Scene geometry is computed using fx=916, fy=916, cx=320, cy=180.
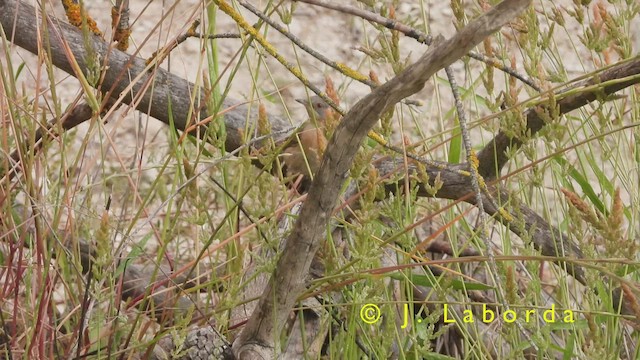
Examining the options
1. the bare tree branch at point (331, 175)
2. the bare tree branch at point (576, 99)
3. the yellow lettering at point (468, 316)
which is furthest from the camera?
the yellow lettering at point (468, 316)

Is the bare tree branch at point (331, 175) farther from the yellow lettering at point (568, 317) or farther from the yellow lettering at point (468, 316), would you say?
the yellow lettering at point (568, 317)

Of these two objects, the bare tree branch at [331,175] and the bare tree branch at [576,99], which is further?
the bare tree branch at [576,99]

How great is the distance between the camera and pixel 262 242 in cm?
159

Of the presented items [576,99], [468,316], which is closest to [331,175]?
[468,316]

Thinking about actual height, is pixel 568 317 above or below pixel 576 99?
below

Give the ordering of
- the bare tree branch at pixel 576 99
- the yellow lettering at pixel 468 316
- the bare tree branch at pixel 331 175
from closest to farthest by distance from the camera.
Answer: the bare tree branch at pixel 331 175 < the bare tree branch at pixel 576 99 < the yellow lettering at pixel 468 316

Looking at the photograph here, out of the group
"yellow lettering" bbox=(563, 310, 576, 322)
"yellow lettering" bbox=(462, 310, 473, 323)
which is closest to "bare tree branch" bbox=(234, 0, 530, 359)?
"yellow lettering" bbox=(462, 310, 473, 323)

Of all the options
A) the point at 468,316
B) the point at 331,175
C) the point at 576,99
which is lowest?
the point at 468,316

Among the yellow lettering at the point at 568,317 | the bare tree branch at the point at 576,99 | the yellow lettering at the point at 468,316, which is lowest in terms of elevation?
the yellow lettering at the point at 468,316

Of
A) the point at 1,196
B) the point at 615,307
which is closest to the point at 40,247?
the point at 1,196

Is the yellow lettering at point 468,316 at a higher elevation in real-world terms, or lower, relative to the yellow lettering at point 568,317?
lower

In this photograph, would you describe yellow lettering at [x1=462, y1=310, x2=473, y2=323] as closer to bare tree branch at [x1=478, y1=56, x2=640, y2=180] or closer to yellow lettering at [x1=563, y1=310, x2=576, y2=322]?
yellow lettering at [x1=563, y1=310, x2=576, y2=322]

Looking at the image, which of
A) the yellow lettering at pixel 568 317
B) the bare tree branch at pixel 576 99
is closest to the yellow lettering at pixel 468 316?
the yellow lettering at pixel 568 317

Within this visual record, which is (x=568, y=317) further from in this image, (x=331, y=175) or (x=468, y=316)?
(x=331, y=175)
